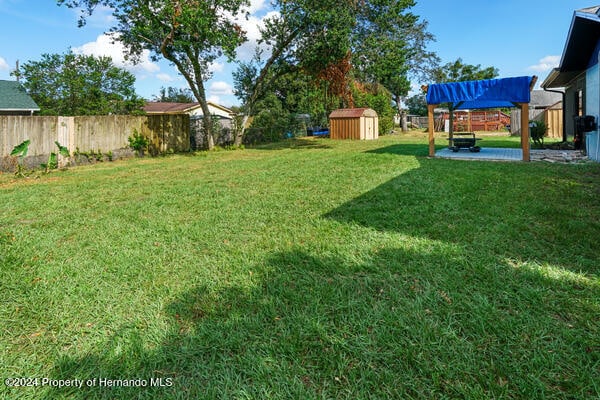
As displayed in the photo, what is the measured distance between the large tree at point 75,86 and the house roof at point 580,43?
20.5m

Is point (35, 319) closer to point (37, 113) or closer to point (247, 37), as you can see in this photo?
point (247, 37)

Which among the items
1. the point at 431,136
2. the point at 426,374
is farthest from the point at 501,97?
the point at 426,374

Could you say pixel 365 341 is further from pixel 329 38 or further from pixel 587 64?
pixel 329 38

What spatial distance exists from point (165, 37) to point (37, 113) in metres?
13.2

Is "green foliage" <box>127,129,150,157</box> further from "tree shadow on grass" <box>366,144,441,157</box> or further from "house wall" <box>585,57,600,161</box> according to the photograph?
"house wall" <box>585,57,600,161</box>

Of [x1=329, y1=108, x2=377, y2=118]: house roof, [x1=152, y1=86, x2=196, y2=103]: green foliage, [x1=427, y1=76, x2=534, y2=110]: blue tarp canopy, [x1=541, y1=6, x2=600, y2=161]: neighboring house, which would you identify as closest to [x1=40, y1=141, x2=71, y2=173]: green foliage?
[x1=427, y1=76, x2=534, y2=110]: blue tarp canopy

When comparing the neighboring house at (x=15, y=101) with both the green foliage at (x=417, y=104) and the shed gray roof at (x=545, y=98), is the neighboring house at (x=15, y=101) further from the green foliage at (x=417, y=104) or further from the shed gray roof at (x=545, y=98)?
the shed gray roof at (x=545, y=98)

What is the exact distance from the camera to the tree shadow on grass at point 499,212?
3016mm

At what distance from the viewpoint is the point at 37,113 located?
1973 cm

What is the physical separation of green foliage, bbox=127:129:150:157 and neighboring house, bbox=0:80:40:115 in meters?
10.2

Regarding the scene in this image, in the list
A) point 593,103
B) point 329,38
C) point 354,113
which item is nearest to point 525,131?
point 593,103

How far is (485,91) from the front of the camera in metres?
8.61

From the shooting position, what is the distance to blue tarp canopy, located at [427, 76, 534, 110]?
26.5 feet

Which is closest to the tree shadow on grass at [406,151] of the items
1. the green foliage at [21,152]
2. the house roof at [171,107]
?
the green foliage at [21,152]
